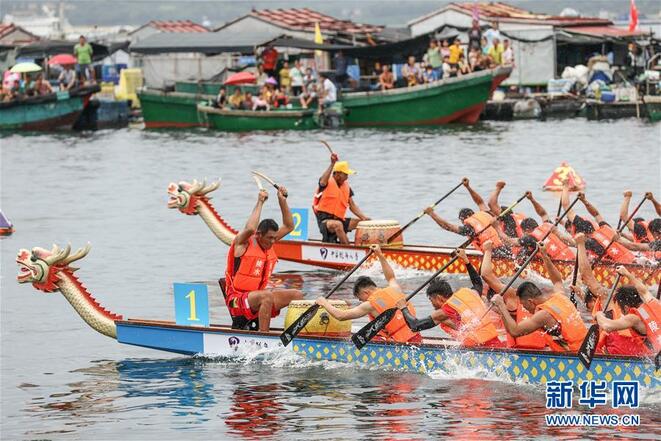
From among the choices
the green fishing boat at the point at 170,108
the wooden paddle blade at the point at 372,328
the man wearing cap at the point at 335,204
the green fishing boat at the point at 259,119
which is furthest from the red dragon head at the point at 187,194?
the green fishing boat at the point at 170,108

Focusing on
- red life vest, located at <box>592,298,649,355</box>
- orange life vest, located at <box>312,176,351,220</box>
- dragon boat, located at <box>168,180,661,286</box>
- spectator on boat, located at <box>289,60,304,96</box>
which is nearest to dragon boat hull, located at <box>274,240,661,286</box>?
dragon boat, located at <box>168,180,661,286</box>

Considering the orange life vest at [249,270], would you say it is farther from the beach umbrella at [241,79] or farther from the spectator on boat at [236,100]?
the spectator on boat at [236,100]

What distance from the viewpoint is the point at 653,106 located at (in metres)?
47.4

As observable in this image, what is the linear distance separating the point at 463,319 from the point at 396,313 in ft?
2.64

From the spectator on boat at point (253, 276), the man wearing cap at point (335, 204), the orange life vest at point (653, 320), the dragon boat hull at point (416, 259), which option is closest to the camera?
the orange life vest at point (653, 320)

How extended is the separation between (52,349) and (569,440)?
7465mm

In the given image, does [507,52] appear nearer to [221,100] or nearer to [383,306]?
[221,100]

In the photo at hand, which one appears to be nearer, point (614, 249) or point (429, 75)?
point (614, 249)

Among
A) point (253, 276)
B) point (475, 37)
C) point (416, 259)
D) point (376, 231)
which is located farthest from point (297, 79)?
point (253, 276)

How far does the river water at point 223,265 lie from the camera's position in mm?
14562

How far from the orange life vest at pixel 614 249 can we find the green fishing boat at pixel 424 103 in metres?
26.6

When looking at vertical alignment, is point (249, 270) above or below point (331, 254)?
above

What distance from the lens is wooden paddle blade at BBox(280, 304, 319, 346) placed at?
52.2ft

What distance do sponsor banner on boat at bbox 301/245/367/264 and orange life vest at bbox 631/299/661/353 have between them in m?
8.61
